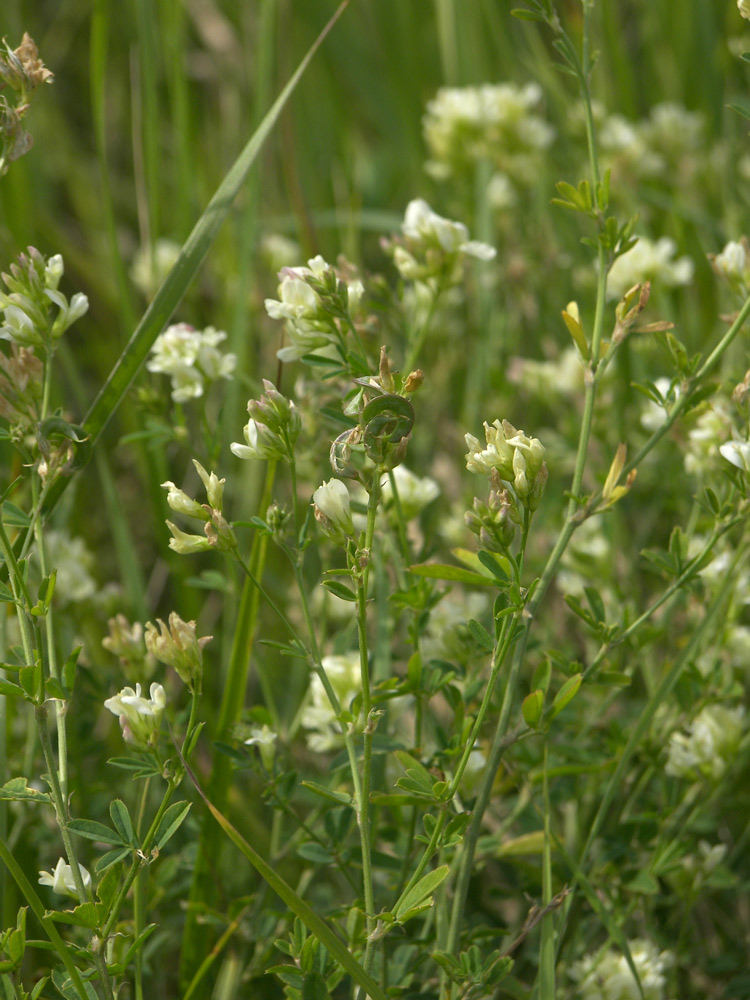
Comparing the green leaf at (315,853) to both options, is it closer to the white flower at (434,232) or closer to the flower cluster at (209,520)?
the flower cluster at (209,520)

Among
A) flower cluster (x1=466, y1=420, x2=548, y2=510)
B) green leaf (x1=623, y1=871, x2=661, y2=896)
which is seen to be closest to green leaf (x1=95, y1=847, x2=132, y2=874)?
flower cluster (x1=466, y1=420, x2=548, y2=510)

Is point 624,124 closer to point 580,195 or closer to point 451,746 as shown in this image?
point 580,195

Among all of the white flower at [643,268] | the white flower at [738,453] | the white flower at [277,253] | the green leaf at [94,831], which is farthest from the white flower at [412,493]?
the white flower at [277,253]

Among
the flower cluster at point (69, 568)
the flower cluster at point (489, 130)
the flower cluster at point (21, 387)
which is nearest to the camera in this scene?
the flower cluster at point (21, 387)

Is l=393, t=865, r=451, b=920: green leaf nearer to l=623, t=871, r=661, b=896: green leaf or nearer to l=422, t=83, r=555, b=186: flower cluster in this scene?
l=623, t=871, r=661, b=896: green leaf

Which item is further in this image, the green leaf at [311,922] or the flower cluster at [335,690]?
the flower cluster at [335,690]

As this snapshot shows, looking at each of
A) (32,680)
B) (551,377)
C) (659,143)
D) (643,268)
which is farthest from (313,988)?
(659,143)

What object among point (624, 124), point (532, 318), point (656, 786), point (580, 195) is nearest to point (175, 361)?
point (580, 195)
